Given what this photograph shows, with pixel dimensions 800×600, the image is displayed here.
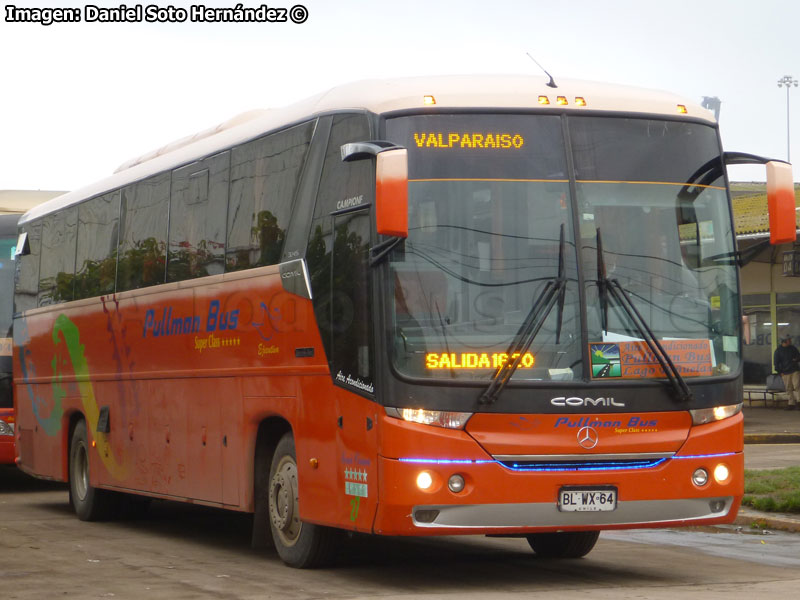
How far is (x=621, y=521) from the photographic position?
31.8 feet

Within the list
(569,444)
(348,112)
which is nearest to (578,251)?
(569,444)

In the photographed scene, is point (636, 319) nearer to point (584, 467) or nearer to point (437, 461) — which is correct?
point (584, 467)

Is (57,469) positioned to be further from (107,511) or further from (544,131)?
(544,131)

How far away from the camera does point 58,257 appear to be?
56.7ft

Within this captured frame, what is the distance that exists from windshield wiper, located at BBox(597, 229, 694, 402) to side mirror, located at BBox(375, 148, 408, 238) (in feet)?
4.93

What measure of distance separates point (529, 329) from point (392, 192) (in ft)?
4.32

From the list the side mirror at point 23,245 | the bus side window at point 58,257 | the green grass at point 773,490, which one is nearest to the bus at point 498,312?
the green grass at point 773,490

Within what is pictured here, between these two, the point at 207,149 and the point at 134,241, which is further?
the point at 134,241

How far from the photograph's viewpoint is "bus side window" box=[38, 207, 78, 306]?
55.2ft

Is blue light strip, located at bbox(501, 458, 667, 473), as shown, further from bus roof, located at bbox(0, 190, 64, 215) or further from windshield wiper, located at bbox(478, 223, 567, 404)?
bus roof, located at bbox(0, 190, 64, 215)

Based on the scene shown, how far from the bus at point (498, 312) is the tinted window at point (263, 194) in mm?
44

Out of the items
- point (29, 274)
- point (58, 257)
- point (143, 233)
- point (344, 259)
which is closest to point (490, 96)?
point (344, 259)

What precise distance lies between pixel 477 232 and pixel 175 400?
15.8ft

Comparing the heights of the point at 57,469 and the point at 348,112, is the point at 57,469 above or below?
below
